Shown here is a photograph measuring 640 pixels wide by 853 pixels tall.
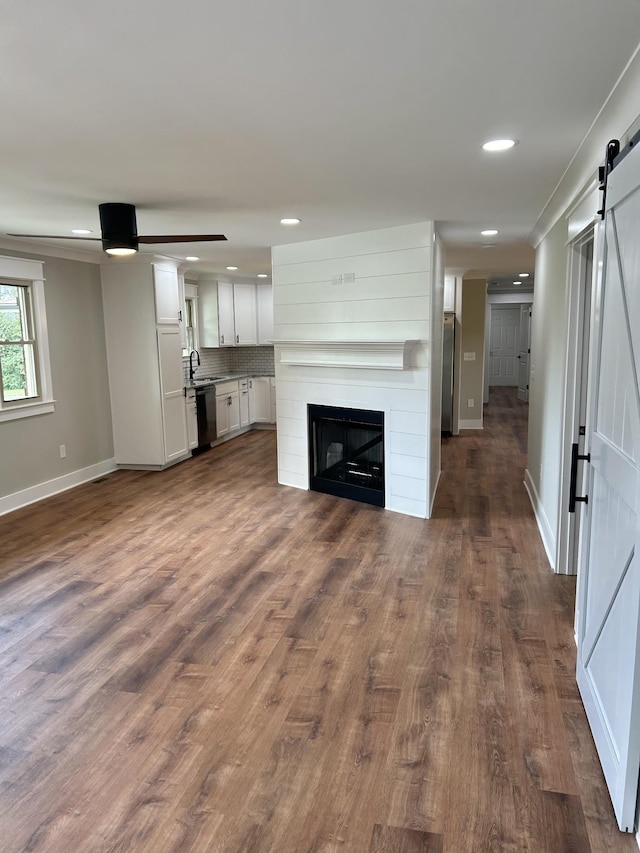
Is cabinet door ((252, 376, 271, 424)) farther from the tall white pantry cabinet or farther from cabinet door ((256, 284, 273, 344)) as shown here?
the tall white pantry cabinet

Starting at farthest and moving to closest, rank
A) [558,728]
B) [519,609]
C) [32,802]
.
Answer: [519,609]
[558,728]
[32,802]

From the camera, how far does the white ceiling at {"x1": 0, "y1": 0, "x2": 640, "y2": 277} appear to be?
1545 mm

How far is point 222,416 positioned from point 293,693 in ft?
19.1

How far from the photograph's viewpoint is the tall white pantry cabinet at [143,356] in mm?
6133

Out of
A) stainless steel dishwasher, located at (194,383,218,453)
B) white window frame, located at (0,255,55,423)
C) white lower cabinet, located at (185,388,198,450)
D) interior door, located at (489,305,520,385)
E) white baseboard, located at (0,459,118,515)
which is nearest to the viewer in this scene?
white window frame, located at (0,255,55,423)

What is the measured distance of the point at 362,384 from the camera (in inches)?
196

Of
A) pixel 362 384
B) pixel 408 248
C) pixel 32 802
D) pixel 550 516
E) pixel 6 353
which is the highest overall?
pixel 408 248

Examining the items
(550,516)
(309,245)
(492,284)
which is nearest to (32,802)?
(550,516)

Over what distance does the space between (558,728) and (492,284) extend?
34.8 feet

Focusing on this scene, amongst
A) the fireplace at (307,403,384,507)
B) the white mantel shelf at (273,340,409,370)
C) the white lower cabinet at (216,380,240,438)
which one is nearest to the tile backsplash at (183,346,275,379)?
the white lower cabinet at (216,380,240,438)

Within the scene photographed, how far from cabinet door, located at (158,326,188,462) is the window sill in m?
1.23

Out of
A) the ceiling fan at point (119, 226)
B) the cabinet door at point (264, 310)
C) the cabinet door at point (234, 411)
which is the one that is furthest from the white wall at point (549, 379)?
the cabinet door at point (264, 310)

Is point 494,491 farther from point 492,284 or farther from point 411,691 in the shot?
point 492,284

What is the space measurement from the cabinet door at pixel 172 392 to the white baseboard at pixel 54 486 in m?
0.70
